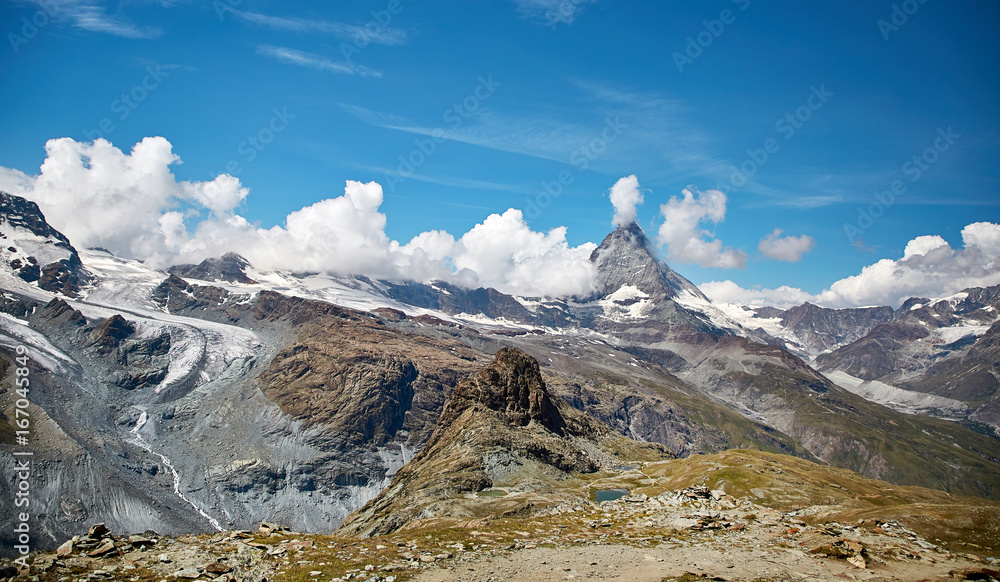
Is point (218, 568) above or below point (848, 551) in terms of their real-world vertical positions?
above

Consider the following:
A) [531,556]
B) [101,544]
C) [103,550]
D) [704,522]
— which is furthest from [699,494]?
[101,544]

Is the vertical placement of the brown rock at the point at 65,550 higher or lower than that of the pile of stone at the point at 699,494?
higher

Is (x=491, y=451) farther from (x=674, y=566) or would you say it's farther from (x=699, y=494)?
(x=674, y=566)

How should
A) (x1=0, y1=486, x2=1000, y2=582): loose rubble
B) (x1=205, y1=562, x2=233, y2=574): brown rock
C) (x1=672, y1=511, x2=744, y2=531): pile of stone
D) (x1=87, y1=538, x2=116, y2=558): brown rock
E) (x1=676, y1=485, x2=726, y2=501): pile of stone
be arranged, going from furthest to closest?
1. (x1=676, y1=485, x2=726, y2=501): pile of stone
2. (x1=672, y1=511, x2=744, y2=531): pile of stone
3. (x1=87, y1=538, x2=116, y2=558): brown rock
4. (x1=0, y1=486, x2=1000, y2=582): loose rubble
5. (x1=205, y1=562, x2=233, y2=574): brown rock

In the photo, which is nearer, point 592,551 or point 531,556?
A: point 531,556

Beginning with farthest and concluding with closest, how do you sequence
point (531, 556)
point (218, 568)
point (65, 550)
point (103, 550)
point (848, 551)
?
point (531, 556), point (848, 551), point (103, 550), point (65, 550), point (218, 568)

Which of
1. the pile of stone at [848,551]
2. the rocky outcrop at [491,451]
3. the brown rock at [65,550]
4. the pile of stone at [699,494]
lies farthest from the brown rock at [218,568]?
the pile of stone at [699,494]

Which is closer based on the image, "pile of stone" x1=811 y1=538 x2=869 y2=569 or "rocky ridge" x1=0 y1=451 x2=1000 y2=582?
"rocky ridge" x1=0 y1=451 x2=1000 y2=582

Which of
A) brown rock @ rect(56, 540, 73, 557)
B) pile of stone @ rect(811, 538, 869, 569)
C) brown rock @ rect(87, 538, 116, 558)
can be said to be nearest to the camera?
brown rock @ rect(56, 540, 73, 557)

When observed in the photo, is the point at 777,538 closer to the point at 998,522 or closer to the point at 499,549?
the point at 998,522

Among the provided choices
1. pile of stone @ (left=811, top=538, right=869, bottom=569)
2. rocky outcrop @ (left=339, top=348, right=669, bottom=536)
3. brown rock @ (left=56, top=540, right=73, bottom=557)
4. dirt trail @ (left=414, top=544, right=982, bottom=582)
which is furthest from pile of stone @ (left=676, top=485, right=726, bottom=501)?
brown rock @ (left=56, top=540, right=73, bottom=557)

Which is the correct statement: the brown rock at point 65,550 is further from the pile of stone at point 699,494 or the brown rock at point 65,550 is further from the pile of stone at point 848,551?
the pile of stone at point 699,494

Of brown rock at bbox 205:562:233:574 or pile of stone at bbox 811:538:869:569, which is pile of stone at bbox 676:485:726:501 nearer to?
pile of stone at bbox 811:538:869:569

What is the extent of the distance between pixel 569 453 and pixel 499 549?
8209 centimetres
